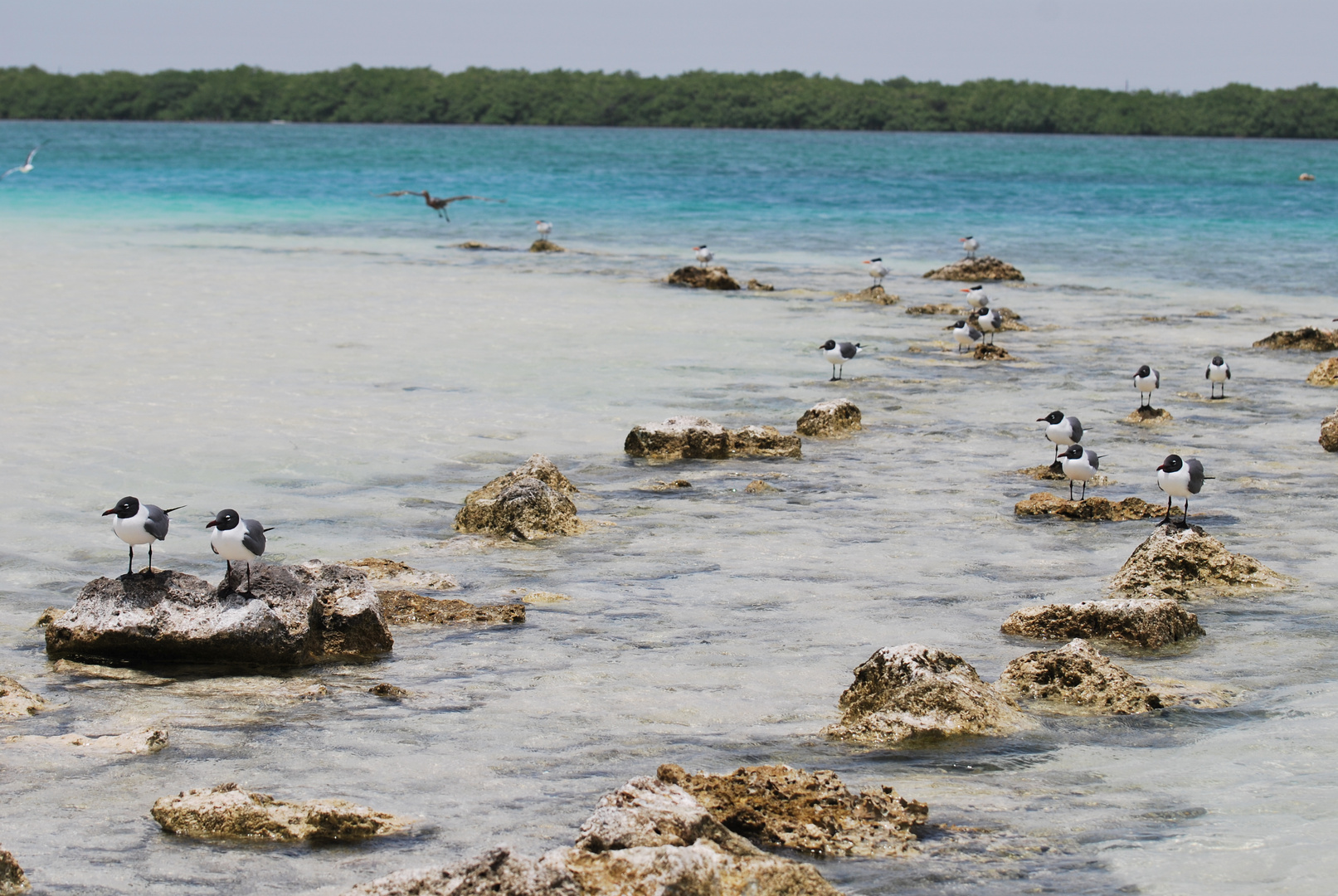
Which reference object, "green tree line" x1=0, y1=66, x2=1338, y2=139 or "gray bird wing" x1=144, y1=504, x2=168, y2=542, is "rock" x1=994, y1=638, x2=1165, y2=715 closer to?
"gray bird wing" x1=144, y1=504, x2=168, y2=542

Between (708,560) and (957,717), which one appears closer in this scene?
(957,717)

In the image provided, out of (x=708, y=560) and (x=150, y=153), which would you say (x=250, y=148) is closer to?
(x=150, y=153)

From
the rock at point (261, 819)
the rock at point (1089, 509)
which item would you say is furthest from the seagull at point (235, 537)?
the rock at point (1089, 509)

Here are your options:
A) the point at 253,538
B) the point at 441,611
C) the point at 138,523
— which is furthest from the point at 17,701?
the point at 441,611

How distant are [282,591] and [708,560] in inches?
115

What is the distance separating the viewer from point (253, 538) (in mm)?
7445

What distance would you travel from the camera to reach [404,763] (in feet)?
20.4

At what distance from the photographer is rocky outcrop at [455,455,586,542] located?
→ 981 centimetres

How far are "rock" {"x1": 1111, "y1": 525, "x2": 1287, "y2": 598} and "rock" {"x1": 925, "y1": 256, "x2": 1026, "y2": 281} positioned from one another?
1919cm

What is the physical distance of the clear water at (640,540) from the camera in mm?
5680

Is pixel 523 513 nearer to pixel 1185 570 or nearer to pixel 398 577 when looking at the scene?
pixel 398 577

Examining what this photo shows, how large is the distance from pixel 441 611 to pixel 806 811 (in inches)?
131

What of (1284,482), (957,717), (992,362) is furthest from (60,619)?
(992,362)

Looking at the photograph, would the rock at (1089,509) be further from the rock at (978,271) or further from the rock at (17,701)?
the rock at (978,271)
